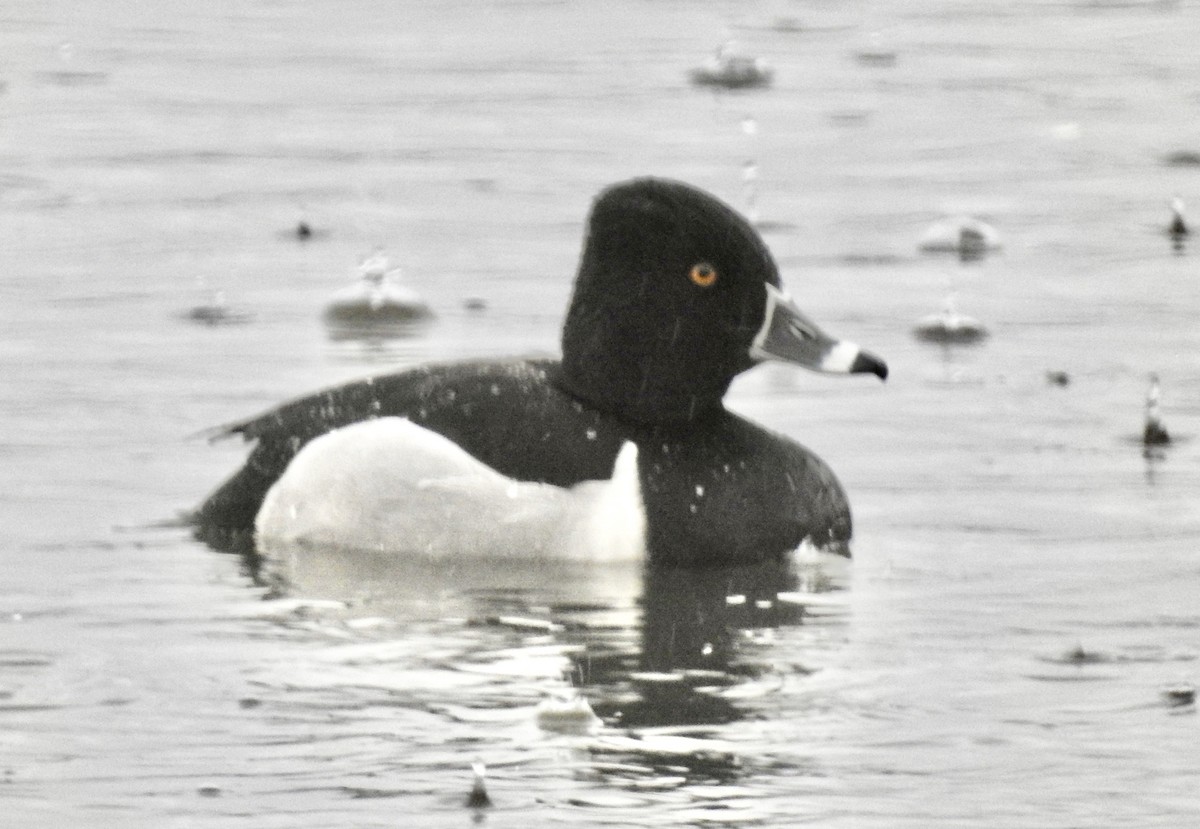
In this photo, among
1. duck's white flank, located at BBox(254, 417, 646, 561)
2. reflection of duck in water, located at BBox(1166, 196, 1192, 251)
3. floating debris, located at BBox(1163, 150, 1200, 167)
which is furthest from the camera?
floating debris, located at BBox(1163, 150, 1200, 167)

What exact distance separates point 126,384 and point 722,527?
→ 299cm

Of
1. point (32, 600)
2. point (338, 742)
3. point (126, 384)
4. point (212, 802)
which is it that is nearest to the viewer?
point (212, 802)

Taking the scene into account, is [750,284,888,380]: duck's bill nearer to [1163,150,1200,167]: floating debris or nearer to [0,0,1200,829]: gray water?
[0,0,1200,829]: gray water

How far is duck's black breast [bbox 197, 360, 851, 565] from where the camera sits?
9180 millimetres

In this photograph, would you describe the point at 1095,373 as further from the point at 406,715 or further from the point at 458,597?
the point at 406,715

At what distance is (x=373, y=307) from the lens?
12625 mm

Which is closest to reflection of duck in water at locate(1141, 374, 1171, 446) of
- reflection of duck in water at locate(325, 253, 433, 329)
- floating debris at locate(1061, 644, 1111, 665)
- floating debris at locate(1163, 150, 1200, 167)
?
floating debris at locate(1061, 644, 1111, 665)

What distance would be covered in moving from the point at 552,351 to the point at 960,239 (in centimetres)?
292

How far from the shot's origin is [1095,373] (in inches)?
456

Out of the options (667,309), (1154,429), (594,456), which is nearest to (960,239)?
(1154,429)

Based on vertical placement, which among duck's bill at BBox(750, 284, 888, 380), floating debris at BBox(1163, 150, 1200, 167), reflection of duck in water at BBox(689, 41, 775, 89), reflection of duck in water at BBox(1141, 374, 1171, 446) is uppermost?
reflection of duck in water at BBox(689, 41, 775, 89)

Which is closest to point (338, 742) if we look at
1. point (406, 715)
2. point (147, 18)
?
point (406, 715)

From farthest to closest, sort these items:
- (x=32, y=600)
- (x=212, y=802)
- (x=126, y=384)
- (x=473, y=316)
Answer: (x=473, y=316)
(x=126, y=384)
(x=32, y=600)
(x=212, y=802)

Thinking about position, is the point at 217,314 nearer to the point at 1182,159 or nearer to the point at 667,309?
the point at 667,309
